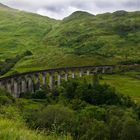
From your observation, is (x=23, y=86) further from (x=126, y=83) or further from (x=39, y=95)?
(x=126, y=83)

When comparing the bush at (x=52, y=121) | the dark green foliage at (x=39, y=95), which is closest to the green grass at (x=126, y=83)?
the dark green foliage at (x=39, y=95)

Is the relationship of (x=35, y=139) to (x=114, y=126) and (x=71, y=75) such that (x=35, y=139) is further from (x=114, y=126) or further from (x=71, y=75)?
(x=71, y=75)

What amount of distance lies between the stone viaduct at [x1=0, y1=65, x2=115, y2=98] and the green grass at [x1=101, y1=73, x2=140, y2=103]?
490 inches

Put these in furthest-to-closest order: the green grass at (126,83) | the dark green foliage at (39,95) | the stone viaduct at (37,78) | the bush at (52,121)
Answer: the green grass at (126,83), the stone viaduct at (37,78), the dark green foliage at (39,95), the bush at (52,121)

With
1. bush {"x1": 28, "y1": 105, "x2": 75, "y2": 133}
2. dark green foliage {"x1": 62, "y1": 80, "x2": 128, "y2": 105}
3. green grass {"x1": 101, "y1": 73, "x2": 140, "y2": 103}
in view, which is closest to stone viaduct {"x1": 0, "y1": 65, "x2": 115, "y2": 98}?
green grass {"x1": 101, "y1": 73, "x2": 140, "y2": 103}

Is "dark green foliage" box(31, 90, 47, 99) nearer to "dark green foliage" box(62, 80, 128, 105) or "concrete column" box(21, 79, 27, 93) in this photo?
"dark green foliage" box(62, 80, 128, 105)

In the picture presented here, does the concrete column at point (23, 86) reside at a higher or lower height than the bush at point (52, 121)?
lower

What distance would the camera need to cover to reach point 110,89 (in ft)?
384

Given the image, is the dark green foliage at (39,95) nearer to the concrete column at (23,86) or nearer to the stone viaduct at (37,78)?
the stone viaduct at (37,78)

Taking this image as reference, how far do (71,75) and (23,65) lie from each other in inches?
1531

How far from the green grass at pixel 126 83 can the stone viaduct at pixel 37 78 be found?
490 inches

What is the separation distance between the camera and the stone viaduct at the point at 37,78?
124 meters

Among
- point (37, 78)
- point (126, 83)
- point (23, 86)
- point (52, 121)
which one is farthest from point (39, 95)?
point (52, 121)

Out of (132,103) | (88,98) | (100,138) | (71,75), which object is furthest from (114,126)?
(71,75)
